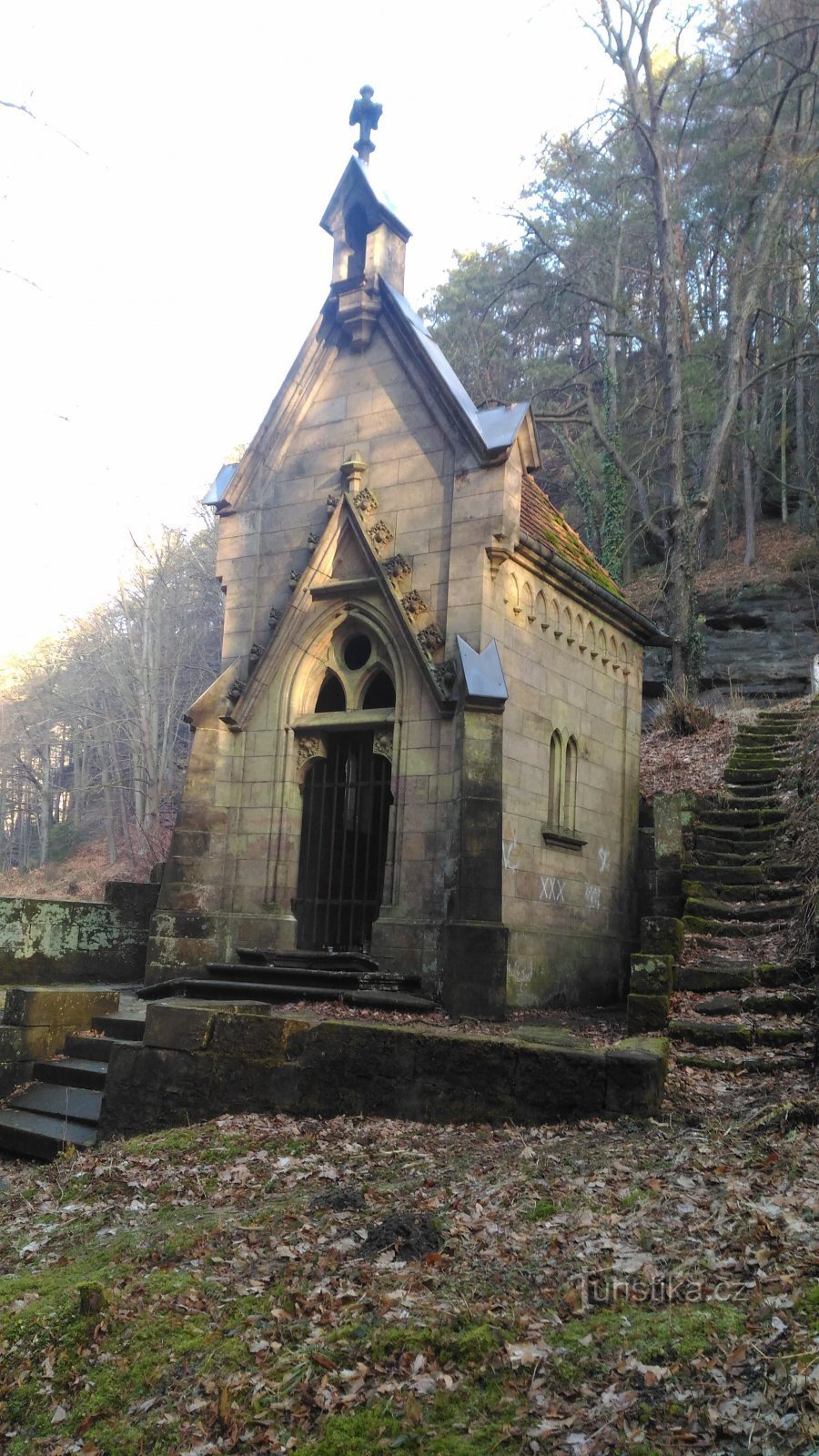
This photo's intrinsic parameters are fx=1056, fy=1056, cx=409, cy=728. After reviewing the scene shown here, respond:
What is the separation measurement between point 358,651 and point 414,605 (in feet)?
5.24

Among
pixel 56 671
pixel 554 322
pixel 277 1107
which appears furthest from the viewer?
pixel 56 671

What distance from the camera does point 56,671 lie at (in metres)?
40.5

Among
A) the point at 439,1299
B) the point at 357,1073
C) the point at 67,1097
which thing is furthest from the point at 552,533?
the point at 439,1299

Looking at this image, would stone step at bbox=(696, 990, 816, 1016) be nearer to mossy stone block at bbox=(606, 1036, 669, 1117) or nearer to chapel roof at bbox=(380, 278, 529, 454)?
mossy stone block at bbox=(606, 1036, 669, 1117)

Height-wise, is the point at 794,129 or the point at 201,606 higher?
the point at 794,129

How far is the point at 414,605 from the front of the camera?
1079 cm

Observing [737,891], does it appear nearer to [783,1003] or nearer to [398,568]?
[783,1003]

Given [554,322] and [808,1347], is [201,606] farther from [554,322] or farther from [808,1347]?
[808,1347]

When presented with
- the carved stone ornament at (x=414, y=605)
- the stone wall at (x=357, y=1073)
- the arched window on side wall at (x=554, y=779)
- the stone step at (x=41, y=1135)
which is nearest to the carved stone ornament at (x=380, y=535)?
the carved stone ornament at (x=414, y=605)

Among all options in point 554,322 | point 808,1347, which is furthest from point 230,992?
point 554,322

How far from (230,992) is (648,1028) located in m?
4.02

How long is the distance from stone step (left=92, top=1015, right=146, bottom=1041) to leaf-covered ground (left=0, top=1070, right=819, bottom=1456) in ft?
7.31

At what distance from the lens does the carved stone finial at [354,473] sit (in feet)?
37.7

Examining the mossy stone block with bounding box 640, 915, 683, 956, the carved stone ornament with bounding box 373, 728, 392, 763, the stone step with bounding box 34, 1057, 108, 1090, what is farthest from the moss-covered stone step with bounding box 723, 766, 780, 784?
the stone step with bounding box 34, 1057, 108, 1090
